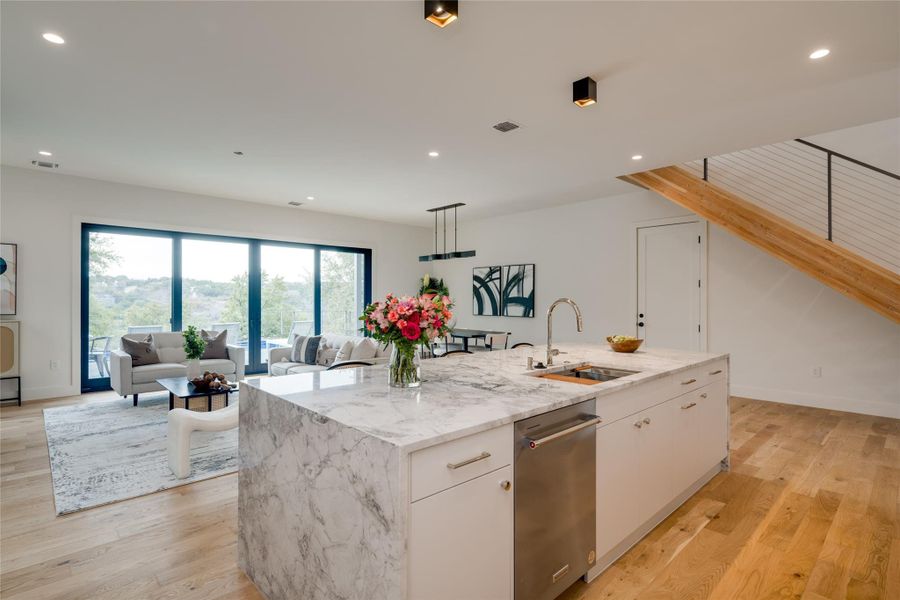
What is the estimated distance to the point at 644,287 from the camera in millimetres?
6309

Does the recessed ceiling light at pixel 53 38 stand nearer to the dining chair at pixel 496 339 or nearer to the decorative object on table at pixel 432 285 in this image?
the dining chair at pixel 496 339

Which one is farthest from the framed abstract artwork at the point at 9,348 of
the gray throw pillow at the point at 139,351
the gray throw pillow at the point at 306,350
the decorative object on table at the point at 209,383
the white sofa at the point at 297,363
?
the gray throw pillow at the point at 306,350

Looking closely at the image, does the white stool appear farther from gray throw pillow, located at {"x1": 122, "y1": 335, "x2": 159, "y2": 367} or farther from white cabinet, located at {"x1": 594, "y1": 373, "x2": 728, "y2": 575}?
gray throw pillow, located at {"x1": 122, "y1": 335, "x2": 159, "y2": 367}

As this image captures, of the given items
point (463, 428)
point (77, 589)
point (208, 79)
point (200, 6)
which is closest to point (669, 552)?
point (463, 428)

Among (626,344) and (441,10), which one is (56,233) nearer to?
(441,10)

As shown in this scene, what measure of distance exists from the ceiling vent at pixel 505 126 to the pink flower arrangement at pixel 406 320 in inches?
95.5

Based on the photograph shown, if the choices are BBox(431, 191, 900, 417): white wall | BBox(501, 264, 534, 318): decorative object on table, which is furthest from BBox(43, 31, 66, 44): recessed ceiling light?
BBox(501, 264, 534, 318): decorative object on table

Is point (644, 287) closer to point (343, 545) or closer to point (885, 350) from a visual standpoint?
point (885, 350)

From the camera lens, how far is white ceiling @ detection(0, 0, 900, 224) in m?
2.39

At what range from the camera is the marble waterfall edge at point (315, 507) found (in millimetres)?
1271

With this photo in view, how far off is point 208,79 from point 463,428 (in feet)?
10.1

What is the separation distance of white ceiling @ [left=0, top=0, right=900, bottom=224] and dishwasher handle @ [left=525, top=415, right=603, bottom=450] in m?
2.05

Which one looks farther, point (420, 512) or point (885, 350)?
point (885, 350)

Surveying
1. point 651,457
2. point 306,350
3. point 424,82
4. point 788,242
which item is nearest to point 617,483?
point 651,457
